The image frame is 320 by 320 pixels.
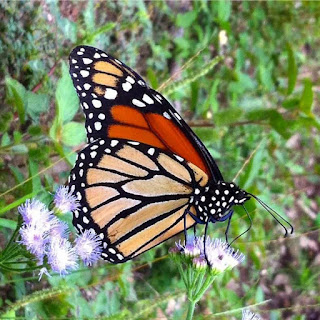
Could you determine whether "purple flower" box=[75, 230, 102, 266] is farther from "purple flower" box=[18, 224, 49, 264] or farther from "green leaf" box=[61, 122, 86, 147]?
"green leaf" box=[61, 122, 86, 147]

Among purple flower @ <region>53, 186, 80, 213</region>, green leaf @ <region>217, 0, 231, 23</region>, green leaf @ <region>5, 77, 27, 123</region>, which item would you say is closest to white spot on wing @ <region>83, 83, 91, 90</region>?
green leaf @ <region>5, 77, 27, 123</region>

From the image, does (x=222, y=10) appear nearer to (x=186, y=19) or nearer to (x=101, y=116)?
(x=186, y=19)

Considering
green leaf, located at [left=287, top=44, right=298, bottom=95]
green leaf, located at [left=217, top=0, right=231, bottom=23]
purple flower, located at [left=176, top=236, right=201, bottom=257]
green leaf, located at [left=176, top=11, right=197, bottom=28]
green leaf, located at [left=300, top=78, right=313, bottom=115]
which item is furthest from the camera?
green leaf, located at [left=176, top=11, right=197, bottom=28]

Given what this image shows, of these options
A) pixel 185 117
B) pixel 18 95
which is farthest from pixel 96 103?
pixel 185 117

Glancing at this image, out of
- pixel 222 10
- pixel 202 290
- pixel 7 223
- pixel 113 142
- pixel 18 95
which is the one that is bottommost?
pixel 202 290

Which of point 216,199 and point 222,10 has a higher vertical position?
point 222,10

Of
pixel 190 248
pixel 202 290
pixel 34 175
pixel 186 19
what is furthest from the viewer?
pixel 186 19
